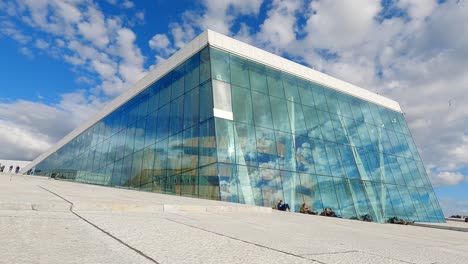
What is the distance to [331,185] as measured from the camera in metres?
20.2

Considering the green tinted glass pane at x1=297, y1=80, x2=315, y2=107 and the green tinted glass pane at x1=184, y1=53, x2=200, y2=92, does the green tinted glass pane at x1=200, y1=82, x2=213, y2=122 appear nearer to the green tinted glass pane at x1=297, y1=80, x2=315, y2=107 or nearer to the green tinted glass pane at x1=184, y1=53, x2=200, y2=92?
the green tinted glass pane at x1=184, y1=53, x2=200, y2=92

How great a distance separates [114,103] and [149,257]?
31.8 m

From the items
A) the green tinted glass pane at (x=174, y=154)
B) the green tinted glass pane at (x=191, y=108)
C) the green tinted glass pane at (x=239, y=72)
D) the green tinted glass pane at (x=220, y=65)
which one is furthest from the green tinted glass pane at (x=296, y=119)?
the green tinted glass pane at (x=174, y=154)

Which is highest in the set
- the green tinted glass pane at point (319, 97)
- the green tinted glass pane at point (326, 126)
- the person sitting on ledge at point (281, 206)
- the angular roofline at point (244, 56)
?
the angular roofline at point (244, 56)

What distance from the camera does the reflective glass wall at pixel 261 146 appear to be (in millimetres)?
16562

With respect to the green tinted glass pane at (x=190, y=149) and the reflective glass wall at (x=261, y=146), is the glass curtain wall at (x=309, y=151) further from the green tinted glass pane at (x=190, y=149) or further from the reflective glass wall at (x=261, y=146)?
the green tinted glass pane at (x=190, y=149)

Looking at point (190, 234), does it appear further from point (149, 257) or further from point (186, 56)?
point (186, 56)

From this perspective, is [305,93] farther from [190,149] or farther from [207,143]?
[190,149]

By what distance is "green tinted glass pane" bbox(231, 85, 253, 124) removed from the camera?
17.6 m

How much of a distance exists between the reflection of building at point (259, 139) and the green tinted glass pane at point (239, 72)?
89mm

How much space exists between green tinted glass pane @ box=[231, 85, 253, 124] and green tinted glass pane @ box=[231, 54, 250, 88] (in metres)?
0.48

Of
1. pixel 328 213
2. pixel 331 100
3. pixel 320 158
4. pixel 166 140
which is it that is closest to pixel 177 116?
pixel 166 140

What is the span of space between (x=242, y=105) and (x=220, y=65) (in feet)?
9.59

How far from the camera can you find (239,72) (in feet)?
63.1
